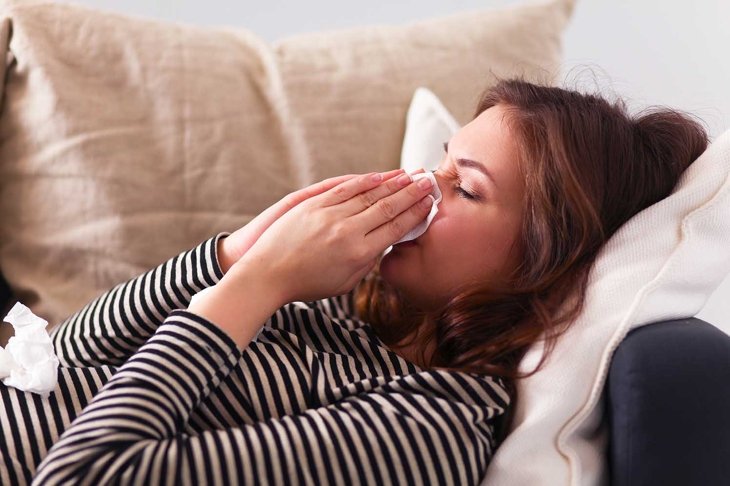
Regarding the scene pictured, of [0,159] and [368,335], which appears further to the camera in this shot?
[0,159]

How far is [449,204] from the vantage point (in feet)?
3.39

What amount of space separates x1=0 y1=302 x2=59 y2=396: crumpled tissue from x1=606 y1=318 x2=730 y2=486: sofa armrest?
2.01 feet

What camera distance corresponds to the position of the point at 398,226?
102cm

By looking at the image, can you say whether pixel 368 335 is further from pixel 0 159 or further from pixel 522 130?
pixel 0 159

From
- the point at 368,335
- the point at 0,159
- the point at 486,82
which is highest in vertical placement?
the point at 486,82

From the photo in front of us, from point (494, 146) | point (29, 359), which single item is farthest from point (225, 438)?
point (494, 146)

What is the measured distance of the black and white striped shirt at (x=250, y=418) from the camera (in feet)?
2.57

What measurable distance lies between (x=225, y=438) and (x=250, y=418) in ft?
0.33

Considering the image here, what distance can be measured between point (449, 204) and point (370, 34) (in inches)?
→ 20.4

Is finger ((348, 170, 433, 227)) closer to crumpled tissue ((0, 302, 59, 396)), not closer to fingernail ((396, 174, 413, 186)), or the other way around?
fingernail ((396, 174, 413, 186))

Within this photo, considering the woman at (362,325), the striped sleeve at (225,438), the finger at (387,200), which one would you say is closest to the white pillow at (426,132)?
the woman at (362,325)

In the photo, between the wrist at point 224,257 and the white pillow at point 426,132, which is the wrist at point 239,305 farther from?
the white pillow at point 426,132

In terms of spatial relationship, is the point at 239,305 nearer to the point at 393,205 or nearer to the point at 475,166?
the point at 393,205

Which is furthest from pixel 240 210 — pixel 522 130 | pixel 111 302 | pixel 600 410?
pixel 600 410
